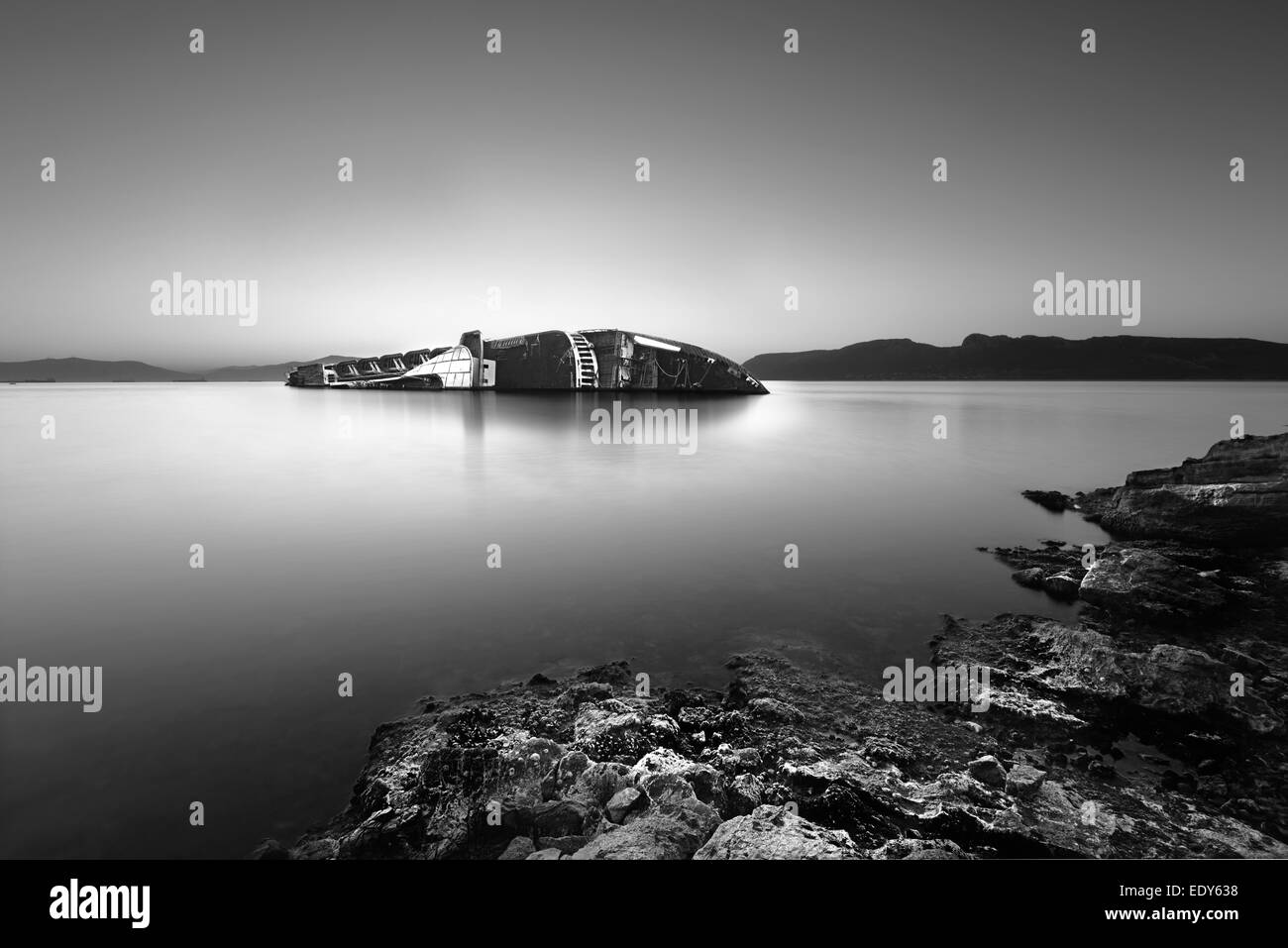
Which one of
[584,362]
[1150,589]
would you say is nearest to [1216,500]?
[1150,589]

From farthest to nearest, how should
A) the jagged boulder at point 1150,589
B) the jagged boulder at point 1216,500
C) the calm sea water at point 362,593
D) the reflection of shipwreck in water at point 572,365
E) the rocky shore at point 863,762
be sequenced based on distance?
the reflection of shipwreck in water at point 572,365 < the jagged boulder at point 1216,500 < the jagged boulder at point 1150,589 < the calm sea water at point 362,593 < the rocky shore at point 863,762

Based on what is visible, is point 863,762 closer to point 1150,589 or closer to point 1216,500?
point 1150,589


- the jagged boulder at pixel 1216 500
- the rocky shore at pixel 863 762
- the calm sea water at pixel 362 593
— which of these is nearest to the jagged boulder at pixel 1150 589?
the rocky shore at pixel 863 762

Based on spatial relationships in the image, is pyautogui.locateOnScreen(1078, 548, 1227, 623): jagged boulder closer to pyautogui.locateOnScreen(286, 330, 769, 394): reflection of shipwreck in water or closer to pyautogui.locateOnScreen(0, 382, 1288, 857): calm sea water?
pyautogui.locateOnScreen(0, 382, 1288, 857): calm sea water

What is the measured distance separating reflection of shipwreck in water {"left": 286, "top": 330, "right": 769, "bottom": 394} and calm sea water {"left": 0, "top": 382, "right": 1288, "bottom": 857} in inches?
2378

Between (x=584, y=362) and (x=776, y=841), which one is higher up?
(x=584, y=362)

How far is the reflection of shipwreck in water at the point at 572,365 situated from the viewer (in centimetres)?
7769

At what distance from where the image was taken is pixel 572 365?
80.4 meters

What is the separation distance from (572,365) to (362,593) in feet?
248

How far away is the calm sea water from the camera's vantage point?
13.6ft

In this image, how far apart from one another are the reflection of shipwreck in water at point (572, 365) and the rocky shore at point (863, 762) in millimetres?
74169

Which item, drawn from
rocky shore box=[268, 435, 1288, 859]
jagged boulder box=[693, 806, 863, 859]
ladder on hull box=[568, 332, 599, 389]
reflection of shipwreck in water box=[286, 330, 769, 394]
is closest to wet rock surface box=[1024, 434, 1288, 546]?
rocky shore box=[268, 435, 1288, 859]

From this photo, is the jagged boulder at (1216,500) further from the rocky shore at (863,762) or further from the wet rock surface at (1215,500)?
the rocky shore at (863,762)
